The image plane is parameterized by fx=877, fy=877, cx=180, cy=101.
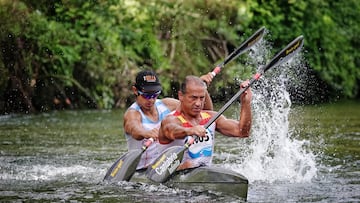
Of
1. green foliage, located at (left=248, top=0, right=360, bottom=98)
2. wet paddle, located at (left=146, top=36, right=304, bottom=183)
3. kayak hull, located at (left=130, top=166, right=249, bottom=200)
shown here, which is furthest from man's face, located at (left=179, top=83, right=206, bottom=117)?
green foliage, located at (left=248, top=0, right=360, bottom=98)

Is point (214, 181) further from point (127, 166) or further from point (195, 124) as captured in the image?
point (127, 166)

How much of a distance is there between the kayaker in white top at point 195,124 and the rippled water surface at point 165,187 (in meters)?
0.51

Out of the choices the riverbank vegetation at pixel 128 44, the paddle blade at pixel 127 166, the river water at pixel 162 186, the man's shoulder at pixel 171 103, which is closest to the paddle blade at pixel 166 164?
the river water at pixel 162 186

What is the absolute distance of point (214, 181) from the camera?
8.09 meters

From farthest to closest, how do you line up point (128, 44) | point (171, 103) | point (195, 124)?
point (128, 44), point (171, 103), point (195, 124)

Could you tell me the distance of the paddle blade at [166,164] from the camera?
8.26 metres

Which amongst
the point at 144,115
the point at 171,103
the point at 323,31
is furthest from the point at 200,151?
the point at 323,31

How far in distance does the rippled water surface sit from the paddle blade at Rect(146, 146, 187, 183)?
0.12m

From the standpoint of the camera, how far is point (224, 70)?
2225 cm

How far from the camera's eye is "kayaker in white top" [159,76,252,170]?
325 inches

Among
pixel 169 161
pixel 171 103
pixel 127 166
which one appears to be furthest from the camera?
pixel 171 103

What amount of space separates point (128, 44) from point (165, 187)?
13.6 metres

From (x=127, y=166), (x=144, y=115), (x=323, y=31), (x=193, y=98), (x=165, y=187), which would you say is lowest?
(x=165, y=187)

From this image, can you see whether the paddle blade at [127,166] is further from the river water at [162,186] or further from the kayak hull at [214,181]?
the kayak hull at [214,181]
